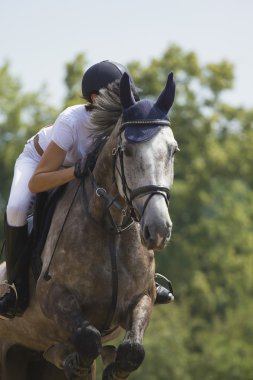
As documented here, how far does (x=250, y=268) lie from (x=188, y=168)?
564 centimetres

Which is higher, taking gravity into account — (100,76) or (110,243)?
(100,76)

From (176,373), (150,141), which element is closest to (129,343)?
(150,141)

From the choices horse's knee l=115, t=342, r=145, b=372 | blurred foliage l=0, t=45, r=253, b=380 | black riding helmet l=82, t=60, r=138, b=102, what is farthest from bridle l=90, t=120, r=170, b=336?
blurred foliage l=0, t=45, r=253, b=380

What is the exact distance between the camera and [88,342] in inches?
338

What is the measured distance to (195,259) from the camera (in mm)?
49750

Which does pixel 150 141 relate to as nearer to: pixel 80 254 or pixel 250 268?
pixel 80 254

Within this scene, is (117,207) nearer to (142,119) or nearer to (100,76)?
(142,119)

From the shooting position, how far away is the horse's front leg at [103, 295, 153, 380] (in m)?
8.55

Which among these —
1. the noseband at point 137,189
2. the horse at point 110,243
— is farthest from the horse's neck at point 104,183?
the noseband at point 137,189

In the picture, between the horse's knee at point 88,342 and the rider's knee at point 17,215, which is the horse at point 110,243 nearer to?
the horse's knee at point 88,342

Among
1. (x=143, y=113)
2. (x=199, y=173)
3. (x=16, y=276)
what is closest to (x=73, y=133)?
(x=143, y=113)

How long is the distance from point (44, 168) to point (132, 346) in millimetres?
1875

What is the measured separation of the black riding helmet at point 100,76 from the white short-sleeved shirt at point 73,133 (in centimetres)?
20

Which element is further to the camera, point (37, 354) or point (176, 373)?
point (176, 373)
